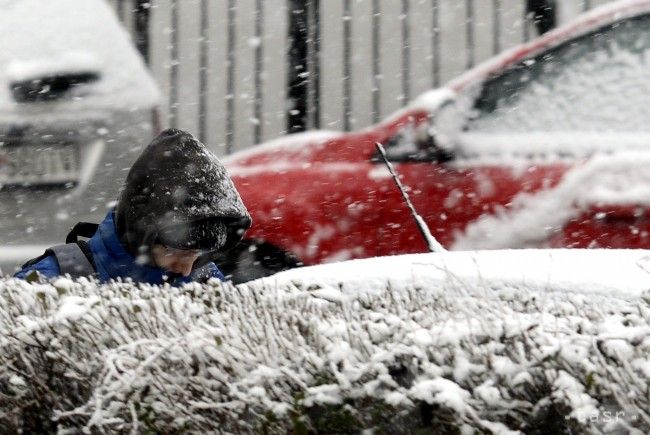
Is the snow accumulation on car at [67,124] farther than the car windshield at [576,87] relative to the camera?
Yes

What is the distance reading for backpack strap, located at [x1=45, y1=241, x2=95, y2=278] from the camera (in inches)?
97.8

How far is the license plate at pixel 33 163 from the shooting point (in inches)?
168

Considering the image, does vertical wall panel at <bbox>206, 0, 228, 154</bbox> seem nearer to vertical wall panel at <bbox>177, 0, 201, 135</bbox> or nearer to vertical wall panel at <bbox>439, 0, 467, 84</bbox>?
vertical wall panel at <bbox>177, 0, 201, 135</bbox>

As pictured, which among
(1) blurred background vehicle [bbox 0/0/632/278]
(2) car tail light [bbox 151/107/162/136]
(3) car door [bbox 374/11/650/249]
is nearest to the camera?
(3) car door [bbox 374/11/650/249]

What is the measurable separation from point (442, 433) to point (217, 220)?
1.20 m

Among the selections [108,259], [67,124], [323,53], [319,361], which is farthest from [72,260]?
[323,53]

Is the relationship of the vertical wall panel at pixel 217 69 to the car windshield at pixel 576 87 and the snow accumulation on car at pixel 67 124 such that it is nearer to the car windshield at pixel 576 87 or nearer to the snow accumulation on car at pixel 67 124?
the snow accumulation on car at pixel 67 124

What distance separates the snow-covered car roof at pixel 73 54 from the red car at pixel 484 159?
2.78 ft

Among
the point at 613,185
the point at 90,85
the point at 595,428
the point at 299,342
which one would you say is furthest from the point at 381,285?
the point at 90,85

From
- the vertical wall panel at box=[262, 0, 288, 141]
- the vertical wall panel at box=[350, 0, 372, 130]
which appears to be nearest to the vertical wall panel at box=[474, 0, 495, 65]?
the vertical wall panel at box=[350, 0, 372, 130]

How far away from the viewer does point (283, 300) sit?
70.5 inches

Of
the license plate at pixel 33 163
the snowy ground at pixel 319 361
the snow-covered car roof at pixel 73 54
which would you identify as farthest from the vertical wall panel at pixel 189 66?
the snowy ground at pixel 319 361

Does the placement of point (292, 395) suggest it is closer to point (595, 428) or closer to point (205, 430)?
point (205, 430)

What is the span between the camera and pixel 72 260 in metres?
2.51
